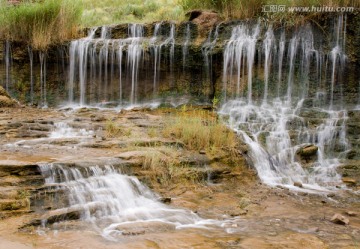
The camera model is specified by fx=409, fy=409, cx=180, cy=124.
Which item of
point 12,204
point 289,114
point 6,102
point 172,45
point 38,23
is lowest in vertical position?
point 12,204

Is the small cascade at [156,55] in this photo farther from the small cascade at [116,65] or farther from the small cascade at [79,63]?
the small cascade at [79,63]

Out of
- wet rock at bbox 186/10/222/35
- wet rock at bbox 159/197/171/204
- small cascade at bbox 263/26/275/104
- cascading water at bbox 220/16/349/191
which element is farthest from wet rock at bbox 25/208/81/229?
wet rock at bbox 186/10/222/35

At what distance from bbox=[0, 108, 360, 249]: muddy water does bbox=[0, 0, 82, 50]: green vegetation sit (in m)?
3.86

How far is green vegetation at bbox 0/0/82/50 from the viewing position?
12.3 meters

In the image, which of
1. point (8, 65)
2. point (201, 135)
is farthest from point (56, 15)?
point (201, 135)

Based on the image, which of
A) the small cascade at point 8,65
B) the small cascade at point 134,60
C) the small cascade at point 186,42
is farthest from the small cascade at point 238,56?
the small cascade at point 8,65

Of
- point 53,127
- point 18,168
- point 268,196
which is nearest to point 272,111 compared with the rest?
point 268,196

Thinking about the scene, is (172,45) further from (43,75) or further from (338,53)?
(338,53)

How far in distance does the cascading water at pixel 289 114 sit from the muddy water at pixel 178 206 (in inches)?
36.2

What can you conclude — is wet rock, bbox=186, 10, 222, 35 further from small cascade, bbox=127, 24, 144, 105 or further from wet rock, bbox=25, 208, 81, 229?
wet rock, bbox=25, 208, 81, 229

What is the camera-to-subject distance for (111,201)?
557 centimetres

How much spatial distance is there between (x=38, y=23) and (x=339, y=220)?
33.7 feet

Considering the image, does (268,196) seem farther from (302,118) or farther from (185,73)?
(185,73)

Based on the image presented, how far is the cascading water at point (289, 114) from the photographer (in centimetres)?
802
